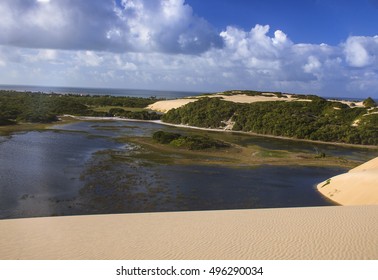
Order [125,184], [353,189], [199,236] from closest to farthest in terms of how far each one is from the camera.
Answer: [199,236] → [353,189] → [125,184]

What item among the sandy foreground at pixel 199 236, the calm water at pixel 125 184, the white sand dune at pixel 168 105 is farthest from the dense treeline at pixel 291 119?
the sandy foreground at pixel 199 236

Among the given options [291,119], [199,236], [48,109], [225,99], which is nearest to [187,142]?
[291,119]

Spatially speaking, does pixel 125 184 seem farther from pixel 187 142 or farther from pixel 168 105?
pixel 168 105

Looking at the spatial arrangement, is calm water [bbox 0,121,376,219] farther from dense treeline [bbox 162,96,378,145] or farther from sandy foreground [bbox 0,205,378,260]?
dense treeline [bbox 162,96,378,145]

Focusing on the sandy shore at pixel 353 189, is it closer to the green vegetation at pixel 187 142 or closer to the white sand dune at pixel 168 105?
the green vegetation at pixel 187 142

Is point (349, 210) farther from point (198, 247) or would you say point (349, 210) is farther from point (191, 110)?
point (191, 110)

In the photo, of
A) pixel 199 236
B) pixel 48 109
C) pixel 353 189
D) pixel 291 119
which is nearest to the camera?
pixel 199 236

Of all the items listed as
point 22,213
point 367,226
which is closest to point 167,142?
point 22,213
